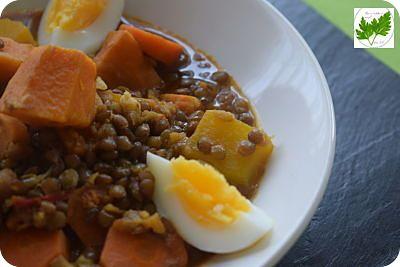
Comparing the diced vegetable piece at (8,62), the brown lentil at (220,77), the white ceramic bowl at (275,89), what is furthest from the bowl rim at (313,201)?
the diced vegetable piece at (8,62)

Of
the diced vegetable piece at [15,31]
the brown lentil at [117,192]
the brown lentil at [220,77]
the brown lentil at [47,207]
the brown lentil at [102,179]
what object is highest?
the brown lentil at [220,77]

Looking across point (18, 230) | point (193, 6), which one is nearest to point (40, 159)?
point (18, 230)

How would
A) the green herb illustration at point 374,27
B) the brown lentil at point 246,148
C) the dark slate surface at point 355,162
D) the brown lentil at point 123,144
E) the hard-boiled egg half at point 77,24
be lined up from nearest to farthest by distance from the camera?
1. the brown lentil at point 123,144
2. the brown lentil at point 246,148
3. the dark slate surface at point 355,162
4. the hard-boiled egg half at point 77,24
5. the green herb illustration at point 374,27

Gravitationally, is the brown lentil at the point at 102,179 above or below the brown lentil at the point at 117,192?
above

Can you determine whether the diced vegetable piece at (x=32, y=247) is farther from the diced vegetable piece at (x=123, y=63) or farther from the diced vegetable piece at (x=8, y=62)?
the diced vegetable piece at (x=123, y=63)

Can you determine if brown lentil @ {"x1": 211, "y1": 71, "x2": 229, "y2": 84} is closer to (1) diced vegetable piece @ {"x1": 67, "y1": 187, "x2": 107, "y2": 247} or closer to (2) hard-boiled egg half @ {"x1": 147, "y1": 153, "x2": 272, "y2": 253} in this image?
(2) hard-boiled egg half @ {"x1": 147, "y1": 153, "x2": 272, "y2": 253}

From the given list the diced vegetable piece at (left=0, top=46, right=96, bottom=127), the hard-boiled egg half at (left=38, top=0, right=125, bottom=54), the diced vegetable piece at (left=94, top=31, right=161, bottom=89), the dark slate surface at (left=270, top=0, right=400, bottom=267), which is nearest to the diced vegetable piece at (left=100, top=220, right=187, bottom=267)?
the diced vegetable piece at (left=0, top=46, right=96, bottom=127)
